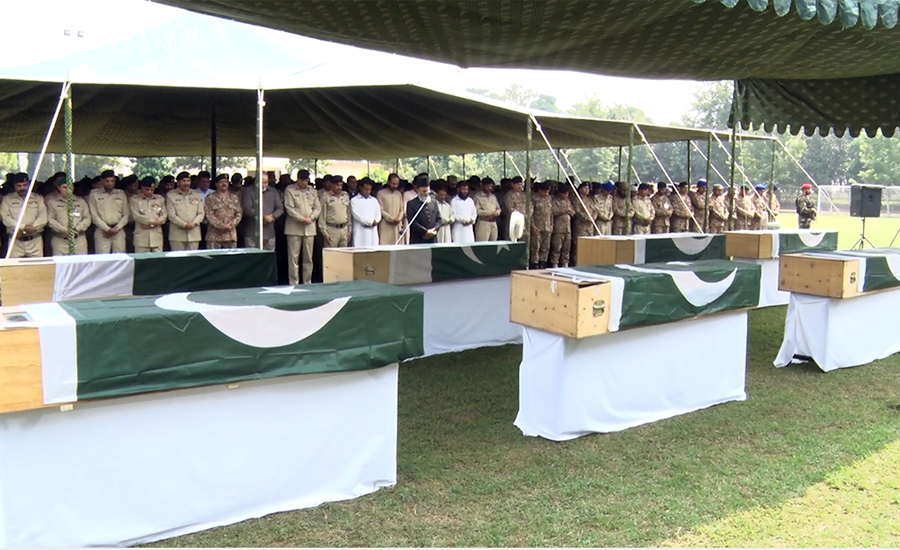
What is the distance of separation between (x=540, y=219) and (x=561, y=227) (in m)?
0.54

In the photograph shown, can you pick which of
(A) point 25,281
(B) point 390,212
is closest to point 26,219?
(A) point 25,281

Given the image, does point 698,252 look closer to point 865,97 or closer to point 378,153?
point 865,97

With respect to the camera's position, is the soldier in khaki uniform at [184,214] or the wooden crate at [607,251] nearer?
the wooden crate at [607,251]

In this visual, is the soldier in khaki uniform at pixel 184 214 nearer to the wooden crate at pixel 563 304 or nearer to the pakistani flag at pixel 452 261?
the pakistani flag at pixel 452 261

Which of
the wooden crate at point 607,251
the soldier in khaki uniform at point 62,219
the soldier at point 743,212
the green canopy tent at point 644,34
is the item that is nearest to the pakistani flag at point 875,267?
the green canopy tent at point 644,34

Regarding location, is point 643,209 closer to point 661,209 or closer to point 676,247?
point 661,209

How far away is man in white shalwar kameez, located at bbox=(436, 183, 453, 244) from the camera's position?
29.6 feet

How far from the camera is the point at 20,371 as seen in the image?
234cm

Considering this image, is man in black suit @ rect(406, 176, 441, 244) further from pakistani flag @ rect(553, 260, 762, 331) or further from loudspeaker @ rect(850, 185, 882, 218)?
loudspeaker @ rect(850, 185, 882, 218)

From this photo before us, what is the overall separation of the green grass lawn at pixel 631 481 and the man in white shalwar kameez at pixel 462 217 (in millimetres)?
4555

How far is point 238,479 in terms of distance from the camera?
287 centimetres

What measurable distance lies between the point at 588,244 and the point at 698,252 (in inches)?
62.4

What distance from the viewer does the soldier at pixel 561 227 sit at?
10930 mm

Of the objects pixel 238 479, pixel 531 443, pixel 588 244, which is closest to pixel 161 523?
pixel 238 479
